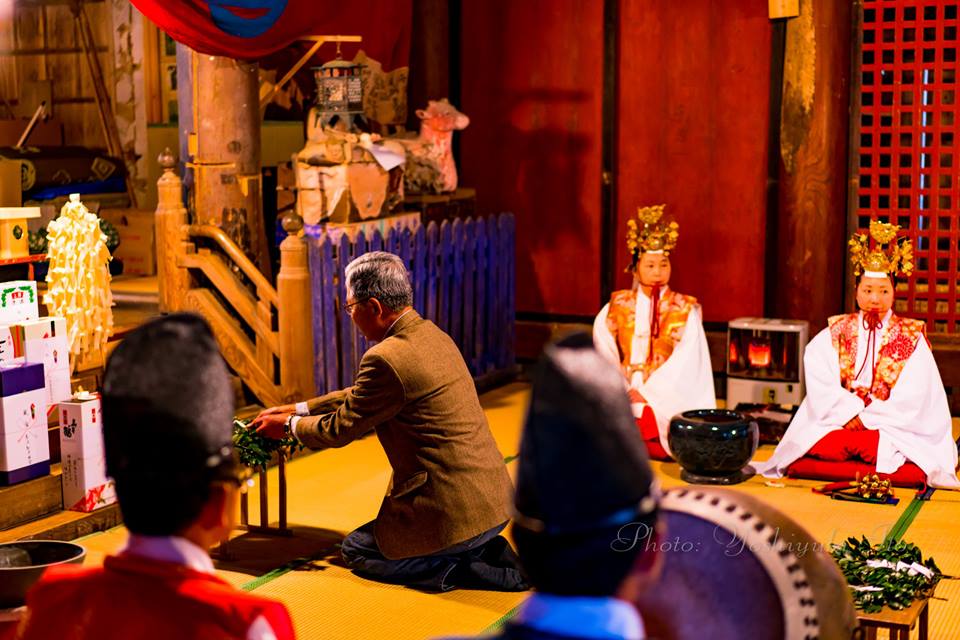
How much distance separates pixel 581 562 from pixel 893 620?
241cm

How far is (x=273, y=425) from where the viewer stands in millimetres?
5004

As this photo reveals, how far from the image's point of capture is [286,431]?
16.8ft

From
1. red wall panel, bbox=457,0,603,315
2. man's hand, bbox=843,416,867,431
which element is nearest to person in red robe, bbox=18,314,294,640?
man's hand, bbox=843,416,867,431

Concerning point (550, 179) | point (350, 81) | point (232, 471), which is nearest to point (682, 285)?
point (550, 179)

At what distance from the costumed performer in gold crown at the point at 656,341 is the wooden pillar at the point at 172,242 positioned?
2276 mm

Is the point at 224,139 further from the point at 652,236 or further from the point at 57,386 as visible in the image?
the point at 652,236

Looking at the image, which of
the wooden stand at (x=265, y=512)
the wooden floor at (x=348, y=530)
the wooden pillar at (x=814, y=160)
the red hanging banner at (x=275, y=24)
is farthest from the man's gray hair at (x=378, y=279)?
the wooden pillar at (x=814, y=160)

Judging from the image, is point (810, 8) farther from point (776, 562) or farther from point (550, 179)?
point (776, 562)

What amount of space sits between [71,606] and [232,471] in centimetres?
31

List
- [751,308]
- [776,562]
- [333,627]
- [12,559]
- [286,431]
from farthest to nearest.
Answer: [751,308], [286,431], [333,627], [12,559], [776,562]

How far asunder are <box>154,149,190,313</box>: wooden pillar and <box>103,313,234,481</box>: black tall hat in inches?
218

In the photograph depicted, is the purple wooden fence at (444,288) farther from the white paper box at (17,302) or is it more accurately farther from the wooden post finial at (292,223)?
the white paper box at (17,302)

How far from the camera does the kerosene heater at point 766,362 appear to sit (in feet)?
24.4

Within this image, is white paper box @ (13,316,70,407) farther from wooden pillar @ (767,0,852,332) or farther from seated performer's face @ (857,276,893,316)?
wooden pillar @ (767,0,852,332)
